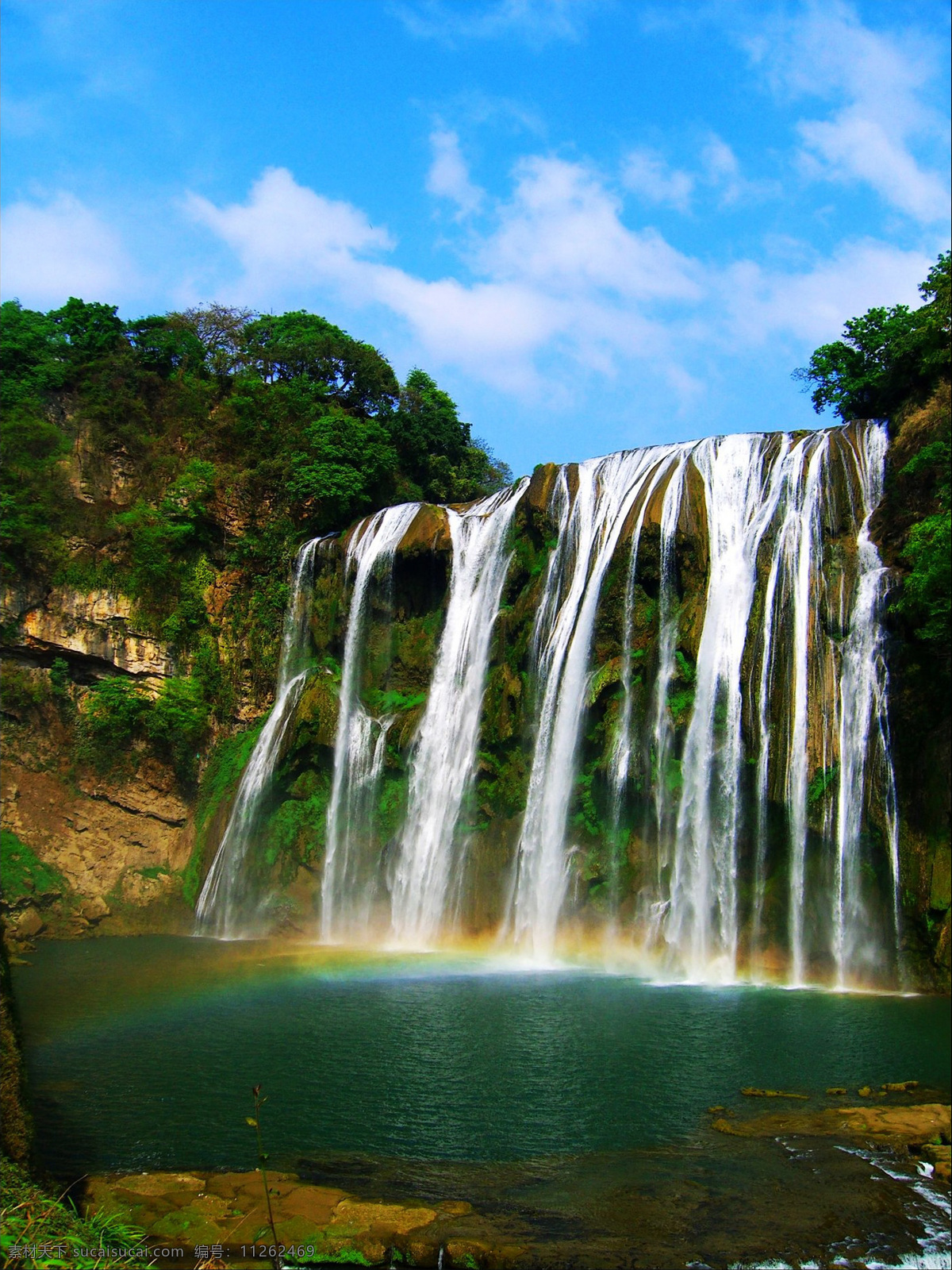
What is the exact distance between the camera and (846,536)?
18.0 metres

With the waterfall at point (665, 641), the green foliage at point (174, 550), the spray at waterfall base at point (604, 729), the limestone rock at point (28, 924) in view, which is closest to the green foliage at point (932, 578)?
the spray at waterfall base at point (604, 729)

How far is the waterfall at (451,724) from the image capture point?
21000 millimetres

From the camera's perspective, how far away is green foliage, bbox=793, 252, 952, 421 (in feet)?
60.2

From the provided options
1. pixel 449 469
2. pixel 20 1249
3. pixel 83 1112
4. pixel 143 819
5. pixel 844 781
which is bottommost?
pixel 83 1112

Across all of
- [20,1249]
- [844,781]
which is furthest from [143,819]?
[20,1249]

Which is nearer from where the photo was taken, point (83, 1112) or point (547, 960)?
point (83, 1112)

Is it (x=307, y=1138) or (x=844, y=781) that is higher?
(x=844, y=781)

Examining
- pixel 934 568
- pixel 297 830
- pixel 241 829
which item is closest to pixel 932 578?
pixel 934 568

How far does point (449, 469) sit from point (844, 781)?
1994 centimetres

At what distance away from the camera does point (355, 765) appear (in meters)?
23.1

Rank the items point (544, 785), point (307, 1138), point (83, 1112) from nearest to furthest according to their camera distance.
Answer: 1. point (307, 1138)
2. point (83, 1112)
3. point (544, 785)

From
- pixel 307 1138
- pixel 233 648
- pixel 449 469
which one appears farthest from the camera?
pixel 449 469

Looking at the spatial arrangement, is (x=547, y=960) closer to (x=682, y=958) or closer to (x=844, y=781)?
(x=682, y=958)

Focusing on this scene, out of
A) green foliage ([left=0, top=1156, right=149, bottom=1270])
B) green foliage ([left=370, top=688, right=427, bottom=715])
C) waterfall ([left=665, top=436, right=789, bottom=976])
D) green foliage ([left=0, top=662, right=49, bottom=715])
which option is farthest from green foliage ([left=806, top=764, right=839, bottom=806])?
green foliage ([left=0, top=662, right=49, bottom=715])
